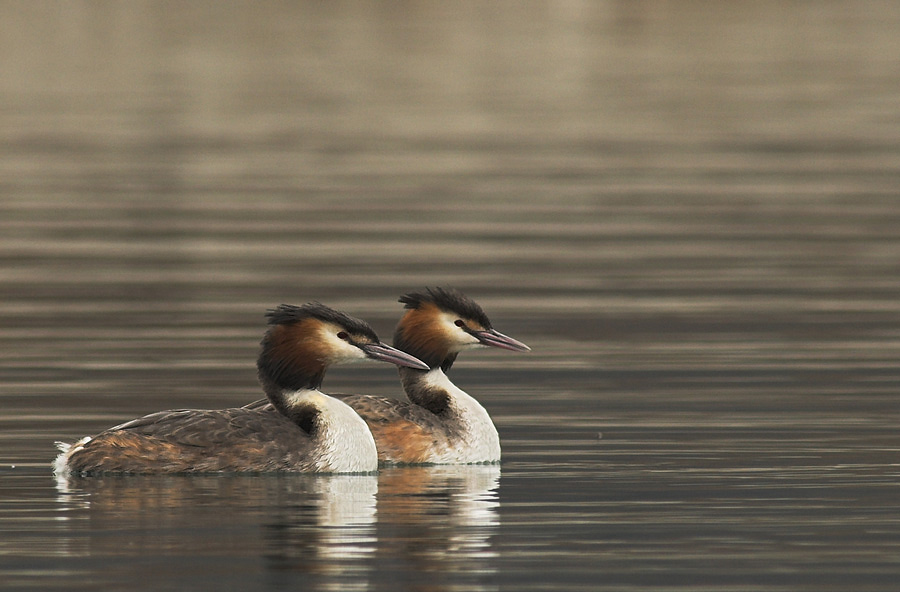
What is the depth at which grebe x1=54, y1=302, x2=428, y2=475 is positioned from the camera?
49.2 ft

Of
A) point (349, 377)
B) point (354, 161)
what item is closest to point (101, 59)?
point (354, 161)

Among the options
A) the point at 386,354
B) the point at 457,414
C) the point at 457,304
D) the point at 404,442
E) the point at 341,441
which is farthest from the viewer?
the point at 457,304

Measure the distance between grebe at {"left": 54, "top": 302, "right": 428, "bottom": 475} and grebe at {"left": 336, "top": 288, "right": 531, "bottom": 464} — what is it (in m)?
0.71

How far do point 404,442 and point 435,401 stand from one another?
693 mm

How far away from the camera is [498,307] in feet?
79.2

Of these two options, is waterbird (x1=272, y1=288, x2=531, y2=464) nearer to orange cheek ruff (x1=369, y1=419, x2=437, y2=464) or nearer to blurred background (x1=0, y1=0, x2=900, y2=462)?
orange cheek ruff (x1=369, y1=419, x2=437, y2=464)

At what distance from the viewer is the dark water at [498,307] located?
40.7 ft

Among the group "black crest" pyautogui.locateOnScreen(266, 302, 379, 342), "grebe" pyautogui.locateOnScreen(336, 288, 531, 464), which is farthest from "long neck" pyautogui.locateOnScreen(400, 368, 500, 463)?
"black crest" pyautogui.locateOnScreen(266, 302, 379, 342)

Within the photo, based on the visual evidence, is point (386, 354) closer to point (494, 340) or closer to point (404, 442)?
point (404, 442)

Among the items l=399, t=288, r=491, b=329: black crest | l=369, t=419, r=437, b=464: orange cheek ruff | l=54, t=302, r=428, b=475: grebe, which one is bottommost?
l=369, t=419, r=437, b=464: orange cheek ruff

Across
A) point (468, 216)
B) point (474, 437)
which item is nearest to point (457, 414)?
point (474, 437)

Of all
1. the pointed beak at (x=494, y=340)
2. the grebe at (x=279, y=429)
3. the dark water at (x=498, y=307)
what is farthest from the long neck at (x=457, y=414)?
the grebe at (x=279, y=429)

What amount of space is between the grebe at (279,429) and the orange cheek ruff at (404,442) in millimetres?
704

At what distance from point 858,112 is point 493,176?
1659 centimetres
